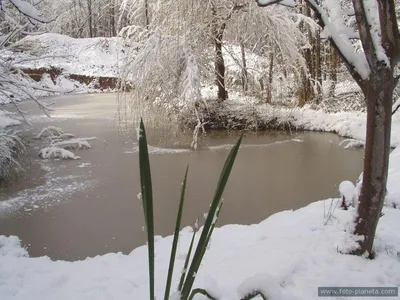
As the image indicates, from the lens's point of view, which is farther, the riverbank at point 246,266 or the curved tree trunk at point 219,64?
the curved tree trunk at point 219,64

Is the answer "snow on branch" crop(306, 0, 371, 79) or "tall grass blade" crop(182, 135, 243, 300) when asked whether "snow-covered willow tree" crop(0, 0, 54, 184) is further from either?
"tall grass blade" crop(182, 135, 243, 300)

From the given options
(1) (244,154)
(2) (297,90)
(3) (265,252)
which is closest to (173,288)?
(3) (265,252)

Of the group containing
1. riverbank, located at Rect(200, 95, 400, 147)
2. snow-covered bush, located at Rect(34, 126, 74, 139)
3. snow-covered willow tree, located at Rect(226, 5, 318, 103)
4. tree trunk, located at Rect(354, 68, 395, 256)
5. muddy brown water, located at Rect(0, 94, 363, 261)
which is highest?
snow-covered willow tree, located at Rect(226, 5, 318, 103)

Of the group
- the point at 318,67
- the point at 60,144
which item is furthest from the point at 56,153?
the point at 318,67

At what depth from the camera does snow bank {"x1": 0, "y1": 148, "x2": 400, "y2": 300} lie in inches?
72.3

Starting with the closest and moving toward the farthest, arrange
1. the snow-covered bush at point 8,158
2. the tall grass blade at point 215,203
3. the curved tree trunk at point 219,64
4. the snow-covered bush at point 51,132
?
the tall grass blade at point 215,203, the snow-covered bush at point 8,158, the snow-covered bush at point 51,132, the curved tree trunk at point 219,64

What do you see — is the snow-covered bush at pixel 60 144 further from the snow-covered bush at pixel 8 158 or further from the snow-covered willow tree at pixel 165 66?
the snow-covered willow tree at pixel 165 66

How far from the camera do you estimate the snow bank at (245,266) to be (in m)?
1.84

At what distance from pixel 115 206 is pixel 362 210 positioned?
300 centimetres

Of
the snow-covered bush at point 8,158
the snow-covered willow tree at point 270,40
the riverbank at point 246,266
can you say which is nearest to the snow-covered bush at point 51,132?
the snow-covered bush at point 8,158

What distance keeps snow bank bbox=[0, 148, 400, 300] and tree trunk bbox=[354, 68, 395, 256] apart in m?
0.11

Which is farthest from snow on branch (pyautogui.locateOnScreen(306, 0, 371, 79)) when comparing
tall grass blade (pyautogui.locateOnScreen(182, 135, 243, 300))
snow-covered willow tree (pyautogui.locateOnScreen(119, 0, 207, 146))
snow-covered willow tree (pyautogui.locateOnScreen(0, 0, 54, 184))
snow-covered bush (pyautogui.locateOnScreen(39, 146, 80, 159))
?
snow-covered bush (pyautogui.locateOnScreen(39, 146, 80, 159))

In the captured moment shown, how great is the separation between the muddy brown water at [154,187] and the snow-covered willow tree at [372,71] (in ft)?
6.40

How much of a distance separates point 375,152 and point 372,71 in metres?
0.40
